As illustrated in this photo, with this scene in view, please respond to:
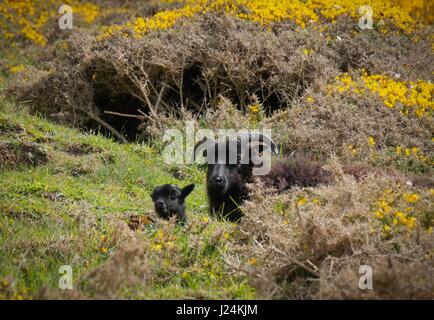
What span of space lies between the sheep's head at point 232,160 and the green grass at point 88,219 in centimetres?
61

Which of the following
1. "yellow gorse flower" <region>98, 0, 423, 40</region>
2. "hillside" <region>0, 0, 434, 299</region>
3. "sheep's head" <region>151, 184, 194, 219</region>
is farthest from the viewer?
"yellow gorse flower" <region>98, 0, 423, 40</region>

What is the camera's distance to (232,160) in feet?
28.4

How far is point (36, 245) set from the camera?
22.6 feet

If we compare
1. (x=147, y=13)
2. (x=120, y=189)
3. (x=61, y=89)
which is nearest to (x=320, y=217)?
(x=120, y=189)

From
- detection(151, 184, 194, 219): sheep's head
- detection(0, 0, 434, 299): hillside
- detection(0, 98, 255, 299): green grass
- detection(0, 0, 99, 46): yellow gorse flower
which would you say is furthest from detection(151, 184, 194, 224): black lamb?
detection(0, 0, 99, 46): yellow gorse flower

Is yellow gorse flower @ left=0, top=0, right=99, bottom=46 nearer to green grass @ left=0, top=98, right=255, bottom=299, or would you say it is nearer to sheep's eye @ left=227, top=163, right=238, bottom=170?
green grass @ left=0, top=98, right=255, bottom=299

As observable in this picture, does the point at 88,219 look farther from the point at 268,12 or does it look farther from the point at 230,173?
the point at 268,12

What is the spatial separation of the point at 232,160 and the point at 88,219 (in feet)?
7.25

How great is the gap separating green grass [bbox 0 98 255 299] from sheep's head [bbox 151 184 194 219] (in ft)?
1.14

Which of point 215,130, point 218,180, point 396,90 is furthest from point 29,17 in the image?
point 218,180

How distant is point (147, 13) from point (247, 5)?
14.0ft

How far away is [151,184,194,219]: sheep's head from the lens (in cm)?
799
